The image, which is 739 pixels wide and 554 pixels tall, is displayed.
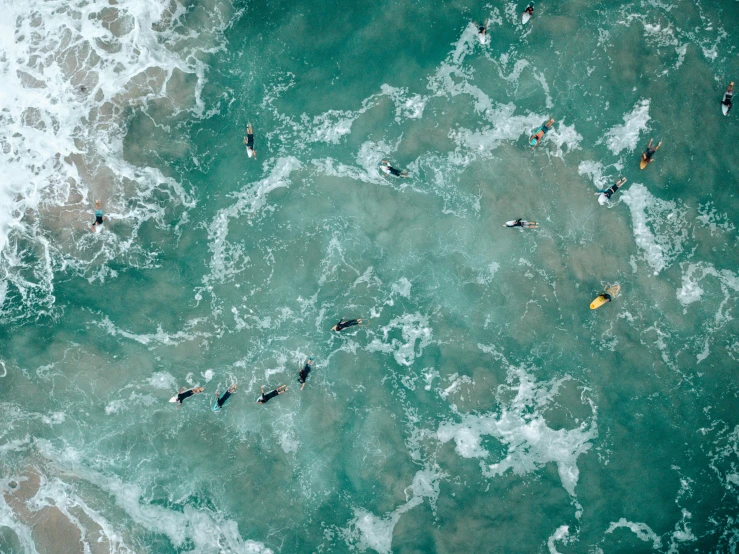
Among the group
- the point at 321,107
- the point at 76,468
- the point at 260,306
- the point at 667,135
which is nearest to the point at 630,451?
the point at 667,135

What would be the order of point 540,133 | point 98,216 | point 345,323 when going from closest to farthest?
point 540,133, point 345,323, point 98,216

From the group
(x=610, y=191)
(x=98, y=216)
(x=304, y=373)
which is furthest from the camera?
(x=98, y=216)

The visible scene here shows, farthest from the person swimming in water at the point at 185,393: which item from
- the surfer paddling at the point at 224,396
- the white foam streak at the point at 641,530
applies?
the white foam streak at the point at 641,530

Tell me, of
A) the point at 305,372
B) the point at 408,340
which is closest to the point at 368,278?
the point at 408,340

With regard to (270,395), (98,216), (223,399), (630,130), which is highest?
(630,130)

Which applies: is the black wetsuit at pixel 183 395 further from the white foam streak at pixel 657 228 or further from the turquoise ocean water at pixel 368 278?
the white foam streak at pixel 657 228

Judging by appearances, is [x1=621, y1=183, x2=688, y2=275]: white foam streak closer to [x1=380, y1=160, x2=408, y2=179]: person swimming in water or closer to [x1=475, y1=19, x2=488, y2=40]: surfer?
[x1=475, y1=19, x2=488, y2=40]: surfer

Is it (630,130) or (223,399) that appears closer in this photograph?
(630,130)

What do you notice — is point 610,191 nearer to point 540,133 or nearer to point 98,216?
point 540,133
